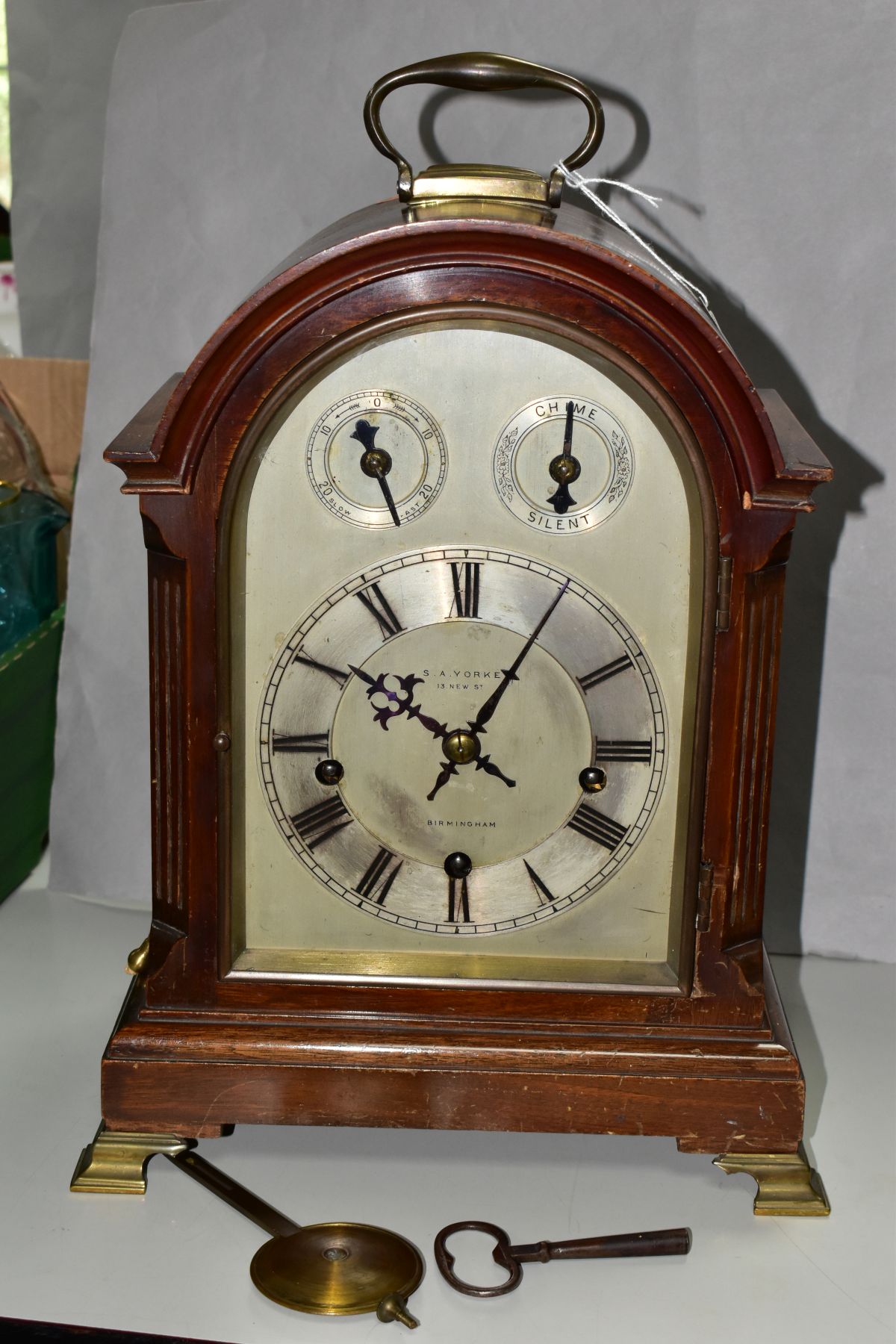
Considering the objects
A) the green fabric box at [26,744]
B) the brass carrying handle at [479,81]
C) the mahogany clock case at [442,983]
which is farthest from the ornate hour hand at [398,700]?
the green fabric box at [26,744]

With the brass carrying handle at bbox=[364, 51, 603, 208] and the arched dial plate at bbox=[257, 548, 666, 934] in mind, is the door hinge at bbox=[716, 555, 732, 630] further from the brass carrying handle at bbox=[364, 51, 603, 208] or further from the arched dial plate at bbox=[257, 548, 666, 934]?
the brass carrying handle at bbox=[364, 51, 603, 208]

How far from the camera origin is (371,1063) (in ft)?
4.20

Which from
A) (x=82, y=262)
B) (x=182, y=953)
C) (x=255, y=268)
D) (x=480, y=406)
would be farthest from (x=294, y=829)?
(x=82, y=262)

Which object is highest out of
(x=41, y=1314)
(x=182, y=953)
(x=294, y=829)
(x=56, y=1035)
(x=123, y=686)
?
(x=123, y=686)

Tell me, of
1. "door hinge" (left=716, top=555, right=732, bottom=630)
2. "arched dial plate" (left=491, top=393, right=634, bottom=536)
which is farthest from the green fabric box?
"door hinge" (left=716, top=555, right=732, bottom=630)

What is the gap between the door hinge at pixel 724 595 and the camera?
1.20 m

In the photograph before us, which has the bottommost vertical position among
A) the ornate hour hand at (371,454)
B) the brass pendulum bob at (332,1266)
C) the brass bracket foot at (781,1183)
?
the brass pendulum bob at (332,1266)

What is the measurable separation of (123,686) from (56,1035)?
499 millimetres

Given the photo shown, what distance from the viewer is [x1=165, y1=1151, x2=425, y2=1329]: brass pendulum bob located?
45.8 inches

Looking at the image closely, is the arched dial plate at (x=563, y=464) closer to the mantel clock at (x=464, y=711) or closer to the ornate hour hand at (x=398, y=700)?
the mantel clock at (x=464, y=711)

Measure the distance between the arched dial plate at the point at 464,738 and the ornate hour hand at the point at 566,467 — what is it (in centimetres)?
7

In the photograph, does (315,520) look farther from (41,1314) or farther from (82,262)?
(82,262)

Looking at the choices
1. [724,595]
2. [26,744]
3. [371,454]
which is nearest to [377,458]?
[371,454]

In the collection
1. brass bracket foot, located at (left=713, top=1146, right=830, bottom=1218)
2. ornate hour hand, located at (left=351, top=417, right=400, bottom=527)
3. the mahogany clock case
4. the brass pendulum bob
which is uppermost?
ornate hour hand, located at (left=351, top=417, right=400, bottom=527)
